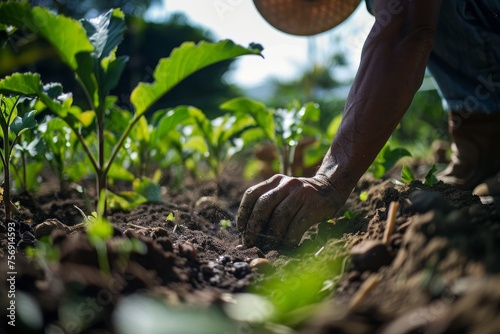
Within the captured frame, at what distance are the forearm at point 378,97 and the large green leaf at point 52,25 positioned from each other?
840 mm

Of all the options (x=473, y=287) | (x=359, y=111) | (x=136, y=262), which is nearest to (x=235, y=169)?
(x=359, y=111)

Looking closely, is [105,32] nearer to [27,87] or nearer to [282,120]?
[27,87]

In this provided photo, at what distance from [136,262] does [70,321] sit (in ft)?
0.79

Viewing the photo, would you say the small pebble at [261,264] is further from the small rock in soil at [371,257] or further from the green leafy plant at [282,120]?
the green leafy plant at [282,120]

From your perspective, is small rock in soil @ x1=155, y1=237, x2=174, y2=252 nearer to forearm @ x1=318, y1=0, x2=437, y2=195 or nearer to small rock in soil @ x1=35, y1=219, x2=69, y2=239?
small rock in soil @ x1=35, y1=219, x2=69, y2=239

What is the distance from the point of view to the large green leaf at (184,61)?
1568 millimetres

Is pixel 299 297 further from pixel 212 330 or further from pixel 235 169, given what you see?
pixel 235 169

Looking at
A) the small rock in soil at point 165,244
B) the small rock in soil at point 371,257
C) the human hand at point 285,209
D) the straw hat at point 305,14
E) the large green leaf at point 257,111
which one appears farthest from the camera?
the straw hat at point 305,14

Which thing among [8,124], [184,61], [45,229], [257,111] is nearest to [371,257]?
[184,61]

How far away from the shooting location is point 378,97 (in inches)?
65.6

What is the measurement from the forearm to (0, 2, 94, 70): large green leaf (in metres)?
0.84

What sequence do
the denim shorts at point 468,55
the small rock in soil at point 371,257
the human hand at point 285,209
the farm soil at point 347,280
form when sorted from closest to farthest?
the farm soil at point 347,280
the small rock in soil at point 371,257
the human hand at point 285,209
the denim shorts at point 468,55

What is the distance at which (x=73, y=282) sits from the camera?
91cm

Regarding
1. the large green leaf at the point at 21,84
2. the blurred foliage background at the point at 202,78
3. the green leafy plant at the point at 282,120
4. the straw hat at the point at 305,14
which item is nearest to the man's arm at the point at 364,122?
the large green leaf at the point at 21,84
